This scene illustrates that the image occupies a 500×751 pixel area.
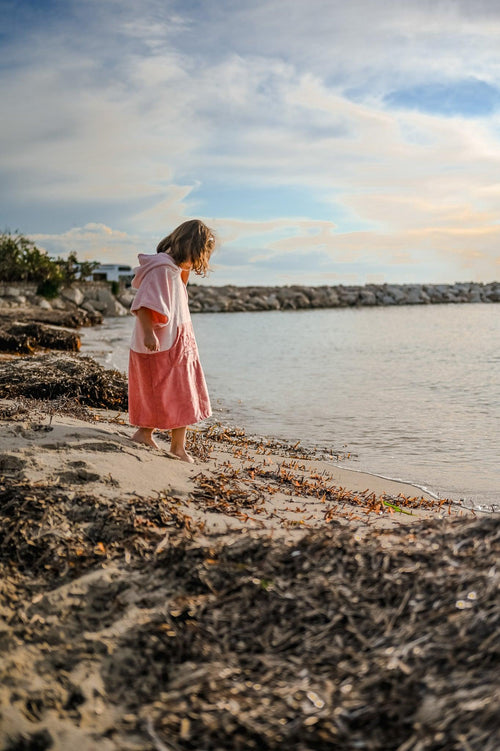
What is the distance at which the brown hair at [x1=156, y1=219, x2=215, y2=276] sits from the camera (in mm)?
5227

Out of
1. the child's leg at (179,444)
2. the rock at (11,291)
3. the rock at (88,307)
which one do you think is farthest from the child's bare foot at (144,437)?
the rock at (88,307)

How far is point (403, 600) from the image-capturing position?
267cm

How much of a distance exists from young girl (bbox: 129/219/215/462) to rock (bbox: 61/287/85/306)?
3381cm

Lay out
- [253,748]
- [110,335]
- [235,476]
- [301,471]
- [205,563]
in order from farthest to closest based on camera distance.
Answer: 1. [110,335]
2. [301,471]
3. [235,476]
4. [205,563]
5. [253,748]

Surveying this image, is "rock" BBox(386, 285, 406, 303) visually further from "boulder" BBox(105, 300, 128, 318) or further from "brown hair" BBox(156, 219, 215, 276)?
"brown hair" BBox(156, 219, 215, 276)

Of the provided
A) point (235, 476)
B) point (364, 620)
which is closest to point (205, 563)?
point (364, 620)

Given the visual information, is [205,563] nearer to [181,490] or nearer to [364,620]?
[364,620]

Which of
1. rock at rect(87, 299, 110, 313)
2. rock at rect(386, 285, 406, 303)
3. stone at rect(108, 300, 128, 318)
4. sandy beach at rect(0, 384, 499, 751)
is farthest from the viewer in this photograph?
rock at rect(386, 285, 406, 303)

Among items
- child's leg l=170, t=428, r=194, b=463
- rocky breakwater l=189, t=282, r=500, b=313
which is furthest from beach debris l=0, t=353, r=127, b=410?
rocky breakwater l=189, t=282, r=500, b=313

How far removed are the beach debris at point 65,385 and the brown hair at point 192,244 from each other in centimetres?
275

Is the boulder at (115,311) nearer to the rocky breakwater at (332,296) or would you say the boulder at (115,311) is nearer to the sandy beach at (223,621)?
the rocky breakwater at (332,296)

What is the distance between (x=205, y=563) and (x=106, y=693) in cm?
79

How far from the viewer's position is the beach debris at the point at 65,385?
7449mm

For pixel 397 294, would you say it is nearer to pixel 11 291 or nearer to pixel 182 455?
pixel 11 291
